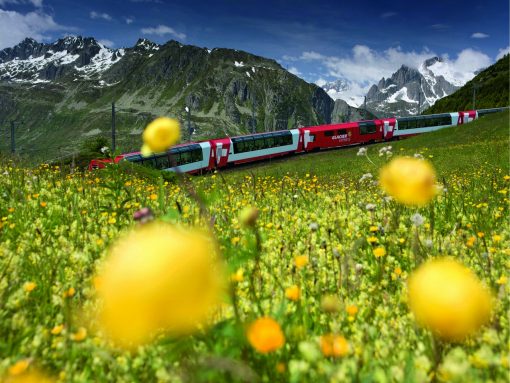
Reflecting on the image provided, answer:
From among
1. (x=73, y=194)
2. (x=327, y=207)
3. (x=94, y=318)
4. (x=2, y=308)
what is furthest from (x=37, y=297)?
(x=327, y=207)

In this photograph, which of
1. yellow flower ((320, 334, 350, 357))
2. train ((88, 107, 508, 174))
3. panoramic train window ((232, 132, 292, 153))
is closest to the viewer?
yellow flower ((320, 334, 350, 357))

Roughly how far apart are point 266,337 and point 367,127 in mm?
51829

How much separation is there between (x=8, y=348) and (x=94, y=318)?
51 centimetres

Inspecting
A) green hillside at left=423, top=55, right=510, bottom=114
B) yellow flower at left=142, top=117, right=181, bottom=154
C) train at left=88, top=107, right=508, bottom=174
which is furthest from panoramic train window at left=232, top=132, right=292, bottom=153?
Result: green hillside at left=423, top=55, right=510, bottom=114

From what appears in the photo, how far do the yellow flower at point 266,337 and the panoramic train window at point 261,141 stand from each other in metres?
39.3

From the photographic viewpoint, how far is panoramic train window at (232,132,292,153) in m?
41.0

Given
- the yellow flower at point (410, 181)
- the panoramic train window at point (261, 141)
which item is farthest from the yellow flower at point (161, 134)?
the panoramic train window at point (261, 141)

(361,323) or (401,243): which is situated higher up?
(401,243)

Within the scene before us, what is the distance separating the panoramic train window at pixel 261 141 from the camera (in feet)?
134

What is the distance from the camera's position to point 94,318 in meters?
2.59

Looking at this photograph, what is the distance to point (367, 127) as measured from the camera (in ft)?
164

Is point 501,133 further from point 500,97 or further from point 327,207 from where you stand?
point 500,97

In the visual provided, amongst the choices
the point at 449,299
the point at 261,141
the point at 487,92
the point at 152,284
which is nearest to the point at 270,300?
the point at 449,299

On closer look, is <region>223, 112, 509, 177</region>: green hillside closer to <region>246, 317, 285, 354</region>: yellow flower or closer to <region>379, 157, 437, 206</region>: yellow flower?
<region>379, 157, 437, 206</region>: yellow flower
